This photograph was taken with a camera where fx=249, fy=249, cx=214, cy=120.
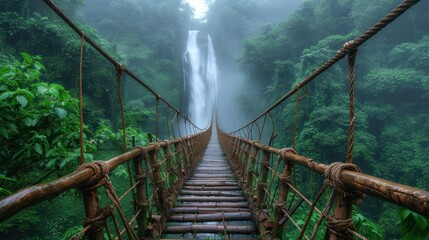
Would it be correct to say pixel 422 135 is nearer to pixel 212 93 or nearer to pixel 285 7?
pixel 212 93

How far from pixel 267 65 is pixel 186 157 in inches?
647

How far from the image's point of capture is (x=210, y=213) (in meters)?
2.25

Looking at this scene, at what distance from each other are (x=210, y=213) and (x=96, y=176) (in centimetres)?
157

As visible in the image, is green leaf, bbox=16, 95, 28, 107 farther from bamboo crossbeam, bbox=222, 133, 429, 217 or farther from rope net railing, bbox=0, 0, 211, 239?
bamboo crossbeam, bbox=222, 133, 429, 217

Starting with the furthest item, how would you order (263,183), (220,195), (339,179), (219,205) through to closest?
(220,195) → (219,205) → (263,183) → (339,179)

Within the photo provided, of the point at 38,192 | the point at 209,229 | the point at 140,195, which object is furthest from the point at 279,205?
the point at 38,192

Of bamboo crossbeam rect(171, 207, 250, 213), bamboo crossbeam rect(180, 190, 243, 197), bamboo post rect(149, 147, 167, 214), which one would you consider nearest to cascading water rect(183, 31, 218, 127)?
bamboo crossbeam rect(180, 190, 243, 197)

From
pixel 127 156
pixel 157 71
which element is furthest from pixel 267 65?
pixel 127 156

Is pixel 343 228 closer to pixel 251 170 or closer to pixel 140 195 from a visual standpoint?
pixel 140 195

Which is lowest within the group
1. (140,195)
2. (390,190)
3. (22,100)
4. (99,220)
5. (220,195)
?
(220,195)

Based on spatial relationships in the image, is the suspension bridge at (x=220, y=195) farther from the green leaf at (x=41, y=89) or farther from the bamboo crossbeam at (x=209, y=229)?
the green leaf at (x=41, y=89)

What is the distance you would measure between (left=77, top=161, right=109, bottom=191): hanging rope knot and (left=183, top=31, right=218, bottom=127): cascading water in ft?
70.5

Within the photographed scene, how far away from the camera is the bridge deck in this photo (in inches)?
76.2

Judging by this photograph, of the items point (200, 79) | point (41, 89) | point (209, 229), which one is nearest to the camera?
point (41, 89)
